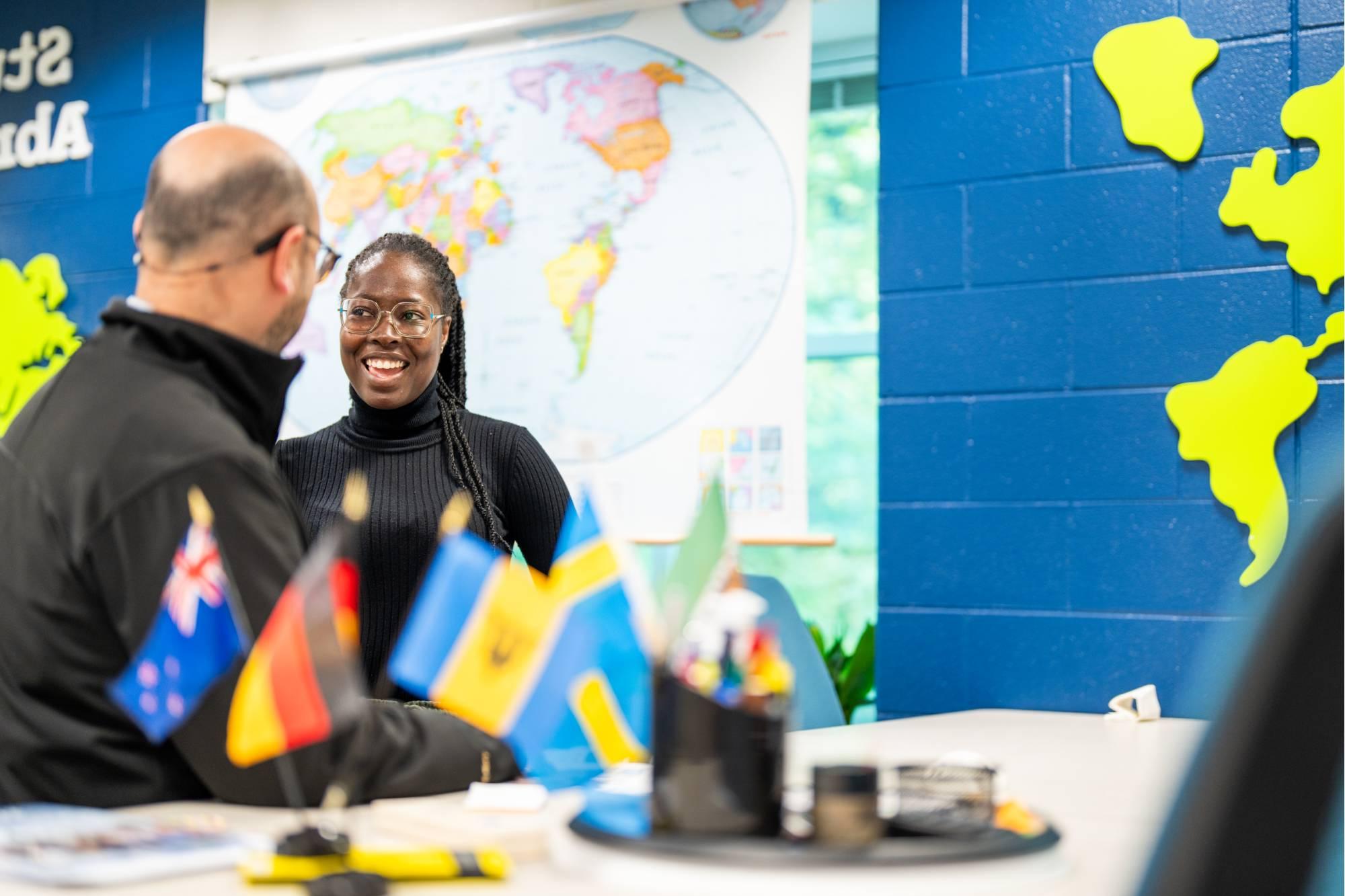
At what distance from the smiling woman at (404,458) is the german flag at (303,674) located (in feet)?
4.70

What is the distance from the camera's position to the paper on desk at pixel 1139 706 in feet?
8.36

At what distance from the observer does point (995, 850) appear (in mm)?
1021

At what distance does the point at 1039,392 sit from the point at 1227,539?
1.48 feet

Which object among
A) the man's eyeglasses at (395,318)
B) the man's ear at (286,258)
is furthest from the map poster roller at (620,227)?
the man's ear at (286,258)

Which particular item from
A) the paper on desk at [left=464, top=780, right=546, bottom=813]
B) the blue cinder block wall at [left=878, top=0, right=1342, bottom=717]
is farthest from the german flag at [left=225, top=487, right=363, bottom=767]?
the blue cinder block wall at [left=878, top=0, right=1342, bottom=717]

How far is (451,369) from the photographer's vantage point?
9.53 ft

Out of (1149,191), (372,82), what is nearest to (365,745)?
(1149,191)

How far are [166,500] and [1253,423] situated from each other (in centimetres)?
202

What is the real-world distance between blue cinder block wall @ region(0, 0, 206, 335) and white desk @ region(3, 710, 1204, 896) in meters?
2.76

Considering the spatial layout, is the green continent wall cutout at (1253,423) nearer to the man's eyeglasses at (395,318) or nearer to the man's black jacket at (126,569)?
the man's eyeglasses at (395,318)

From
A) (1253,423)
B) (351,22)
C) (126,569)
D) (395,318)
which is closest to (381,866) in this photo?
(126,569)

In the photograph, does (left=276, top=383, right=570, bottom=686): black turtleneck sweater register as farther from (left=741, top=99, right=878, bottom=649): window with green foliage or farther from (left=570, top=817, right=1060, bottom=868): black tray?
(left=570, top=817, right=1060, bottom=868): black tray

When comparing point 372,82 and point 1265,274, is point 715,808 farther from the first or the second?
point 372,82

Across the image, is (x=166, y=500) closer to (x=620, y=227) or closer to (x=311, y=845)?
(x=311, y=845)
